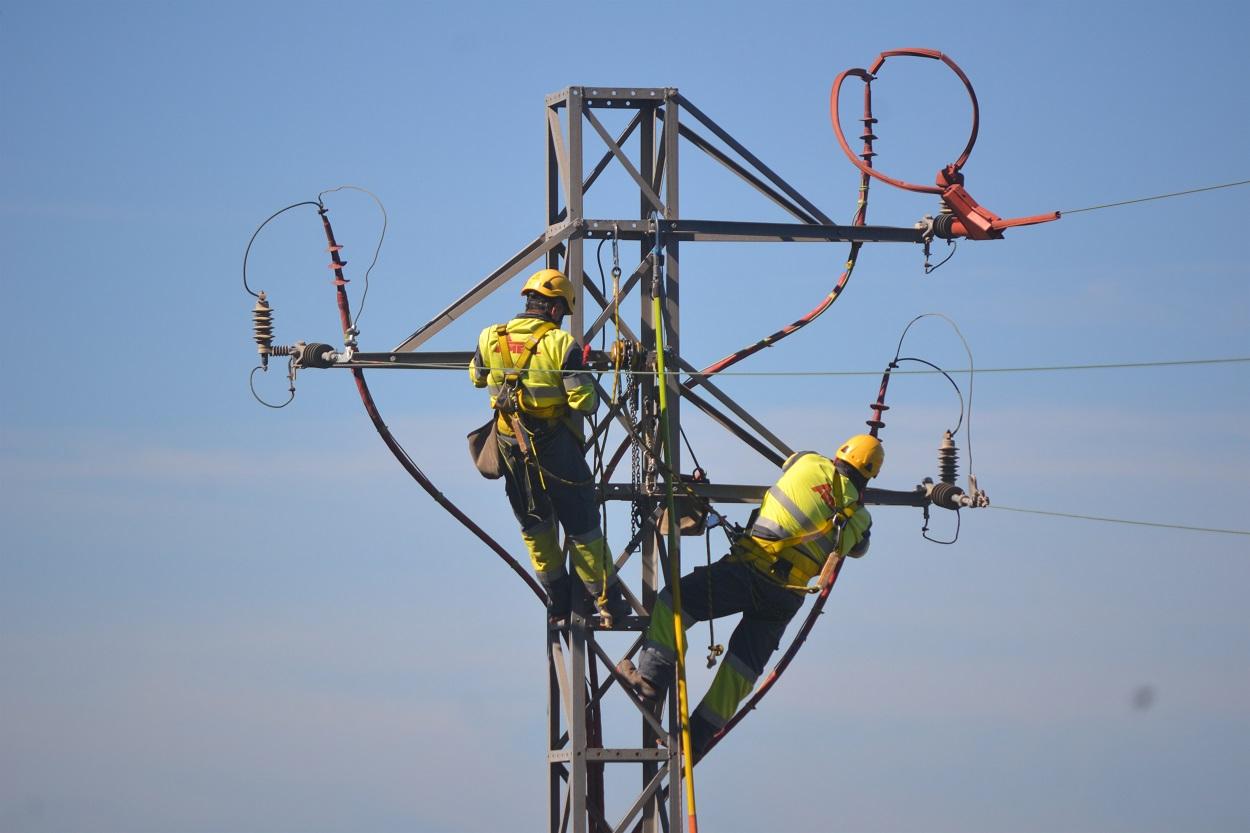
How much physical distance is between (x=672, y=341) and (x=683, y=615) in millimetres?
2183

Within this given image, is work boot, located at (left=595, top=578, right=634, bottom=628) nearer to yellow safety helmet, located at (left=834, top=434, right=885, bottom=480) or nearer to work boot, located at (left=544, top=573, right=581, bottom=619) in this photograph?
work boot, located at (left=544, top=573, right=581, bottom=619)

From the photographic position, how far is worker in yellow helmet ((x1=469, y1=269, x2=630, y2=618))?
58.2ft

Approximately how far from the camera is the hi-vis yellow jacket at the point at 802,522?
18.6m

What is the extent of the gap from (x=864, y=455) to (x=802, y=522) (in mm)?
776

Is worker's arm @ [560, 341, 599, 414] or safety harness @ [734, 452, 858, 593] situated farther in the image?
safety harness @ [734, 452, 858, 593]

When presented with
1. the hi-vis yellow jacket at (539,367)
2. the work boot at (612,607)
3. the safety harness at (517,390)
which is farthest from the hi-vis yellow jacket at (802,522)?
the safety harness at (517,390)

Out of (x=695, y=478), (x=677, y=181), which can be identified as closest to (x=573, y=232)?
(x=677, y=181)

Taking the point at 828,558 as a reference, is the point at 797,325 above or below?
above

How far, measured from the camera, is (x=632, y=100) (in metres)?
18.8

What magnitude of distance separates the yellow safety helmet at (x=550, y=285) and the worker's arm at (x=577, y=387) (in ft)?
1.57

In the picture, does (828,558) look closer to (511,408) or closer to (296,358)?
(511,408)

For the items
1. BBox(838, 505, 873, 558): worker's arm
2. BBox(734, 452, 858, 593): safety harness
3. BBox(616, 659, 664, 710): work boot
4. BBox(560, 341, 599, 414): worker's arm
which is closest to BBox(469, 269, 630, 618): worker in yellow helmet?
BBox(560, 341, 599, 414): worker's arm

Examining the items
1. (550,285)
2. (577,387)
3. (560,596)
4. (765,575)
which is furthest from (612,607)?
(550,285)

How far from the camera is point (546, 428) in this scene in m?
17.9
